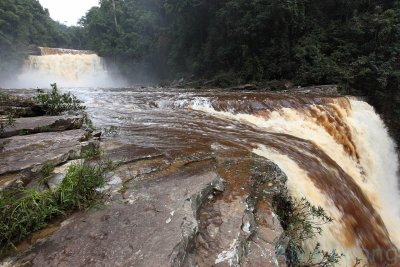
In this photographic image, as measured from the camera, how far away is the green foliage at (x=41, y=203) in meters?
2.37

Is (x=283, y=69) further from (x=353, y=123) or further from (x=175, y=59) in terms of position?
(x=175, y=59)

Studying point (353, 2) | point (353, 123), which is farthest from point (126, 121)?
point (353, 2)

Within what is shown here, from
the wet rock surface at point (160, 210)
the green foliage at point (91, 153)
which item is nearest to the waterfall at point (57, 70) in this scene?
the wet rock surface at point (160, 210)

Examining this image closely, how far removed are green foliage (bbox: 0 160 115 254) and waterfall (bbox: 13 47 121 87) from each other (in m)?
25.0

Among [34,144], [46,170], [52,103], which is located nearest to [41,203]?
[46,170]

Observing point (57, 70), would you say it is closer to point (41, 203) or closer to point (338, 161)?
point (338, 161)

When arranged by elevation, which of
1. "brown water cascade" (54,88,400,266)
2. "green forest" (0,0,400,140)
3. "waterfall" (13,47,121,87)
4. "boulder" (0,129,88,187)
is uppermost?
"green forest" (0,0,400,140)

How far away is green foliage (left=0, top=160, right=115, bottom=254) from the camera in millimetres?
2371

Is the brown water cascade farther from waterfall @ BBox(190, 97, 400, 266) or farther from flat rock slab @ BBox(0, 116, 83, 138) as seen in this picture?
flat rock slab @ BBox(0, 116, 83, 138)

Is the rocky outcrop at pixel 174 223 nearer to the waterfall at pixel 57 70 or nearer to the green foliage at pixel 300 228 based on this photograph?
the green foliage at pixel 300 228

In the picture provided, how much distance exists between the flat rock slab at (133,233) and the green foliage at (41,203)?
0.15 meters

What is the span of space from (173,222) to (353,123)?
8.42 meters

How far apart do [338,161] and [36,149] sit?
602 cm

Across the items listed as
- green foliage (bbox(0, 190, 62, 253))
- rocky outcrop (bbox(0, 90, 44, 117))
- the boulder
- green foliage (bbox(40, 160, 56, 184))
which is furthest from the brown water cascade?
green foliage (bbox(0, 190, 62, 253))
